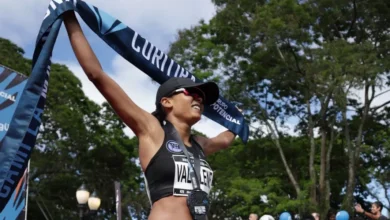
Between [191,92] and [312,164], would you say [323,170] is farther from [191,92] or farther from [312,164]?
A: [191,92]

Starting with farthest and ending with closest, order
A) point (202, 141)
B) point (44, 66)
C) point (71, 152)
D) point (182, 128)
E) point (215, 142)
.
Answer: point (71, 152), point (215, 142), point (202, 141), point (182, 128), point (44, 66)

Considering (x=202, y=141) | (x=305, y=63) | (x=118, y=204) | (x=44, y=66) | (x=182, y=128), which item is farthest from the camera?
(x=305, y=63)

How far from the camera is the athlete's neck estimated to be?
11.9 ft

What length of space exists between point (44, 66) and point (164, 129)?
0.71 m

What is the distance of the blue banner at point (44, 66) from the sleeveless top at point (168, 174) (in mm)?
619

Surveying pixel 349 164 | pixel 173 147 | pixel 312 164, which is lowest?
pixel 173 147

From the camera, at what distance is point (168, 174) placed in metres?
3.34

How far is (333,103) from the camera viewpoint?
70.5 feet

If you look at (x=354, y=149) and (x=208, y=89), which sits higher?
(x=354, y=149)

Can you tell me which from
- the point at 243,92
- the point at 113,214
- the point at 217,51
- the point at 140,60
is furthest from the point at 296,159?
the point at 140,60

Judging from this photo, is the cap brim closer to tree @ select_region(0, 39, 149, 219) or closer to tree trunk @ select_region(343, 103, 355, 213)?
tree trunk @ select_region(343, 103, 355, 213)

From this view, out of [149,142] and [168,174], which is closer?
[168,174]

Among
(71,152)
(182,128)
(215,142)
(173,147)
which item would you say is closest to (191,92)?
(182,128)

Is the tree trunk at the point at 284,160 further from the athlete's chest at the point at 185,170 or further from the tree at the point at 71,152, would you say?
the athlete's chest at the point at 185,170
